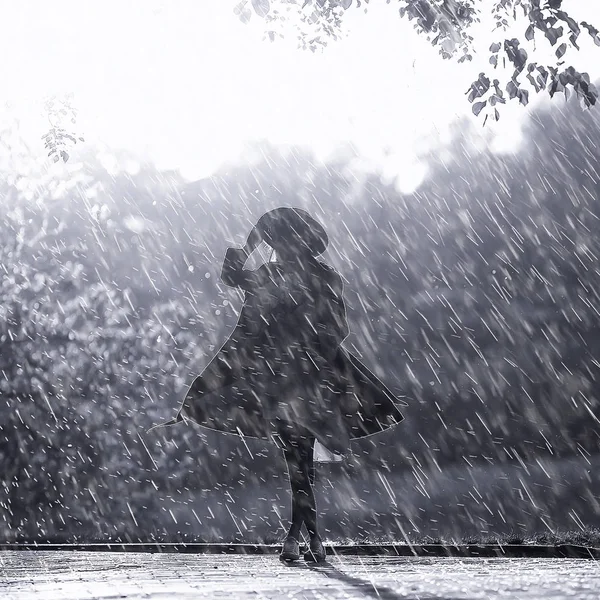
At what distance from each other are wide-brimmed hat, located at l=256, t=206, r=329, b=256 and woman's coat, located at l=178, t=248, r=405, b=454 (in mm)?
116

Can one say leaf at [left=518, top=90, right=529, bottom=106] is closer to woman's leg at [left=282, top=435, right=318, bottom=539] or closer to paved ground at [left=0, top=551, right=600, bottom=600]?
woman's leg at [left=282, top=435, right=318, bottom=539]

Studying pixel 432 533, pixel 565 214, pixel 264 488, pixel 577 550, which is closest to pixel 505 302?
pixel 565 214

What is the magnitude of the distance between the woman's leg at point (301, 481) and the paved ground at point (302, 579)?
19cm

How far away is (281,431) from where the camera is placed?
505 centimetres

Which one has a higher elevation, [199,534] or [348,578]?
[348,578]

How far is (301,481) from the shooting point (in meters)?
4.93

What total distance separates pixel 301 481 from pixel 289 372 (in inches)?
22.2

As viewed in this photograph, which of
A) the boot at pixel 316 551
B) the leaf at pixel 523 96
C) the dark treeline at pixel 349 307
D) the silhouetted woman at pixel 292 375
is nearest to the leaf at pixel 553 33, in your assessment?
the leaf at pixel 523 96

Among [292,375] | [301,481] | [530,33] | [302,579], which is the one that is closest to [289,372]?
[292,375]

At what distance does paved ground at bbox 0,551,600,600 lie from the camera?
3.43m

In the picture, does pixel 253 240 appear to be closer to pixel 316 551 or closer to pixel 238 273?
pixel 238 273

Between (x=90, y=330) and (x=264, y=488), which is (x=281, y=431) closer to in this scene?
(x=264, y=488)

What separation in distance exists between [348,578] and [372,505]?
14.5 feet

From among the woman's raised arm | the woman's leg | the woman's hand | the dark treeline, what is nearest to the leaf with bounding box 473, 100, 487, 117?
the woman's hand
